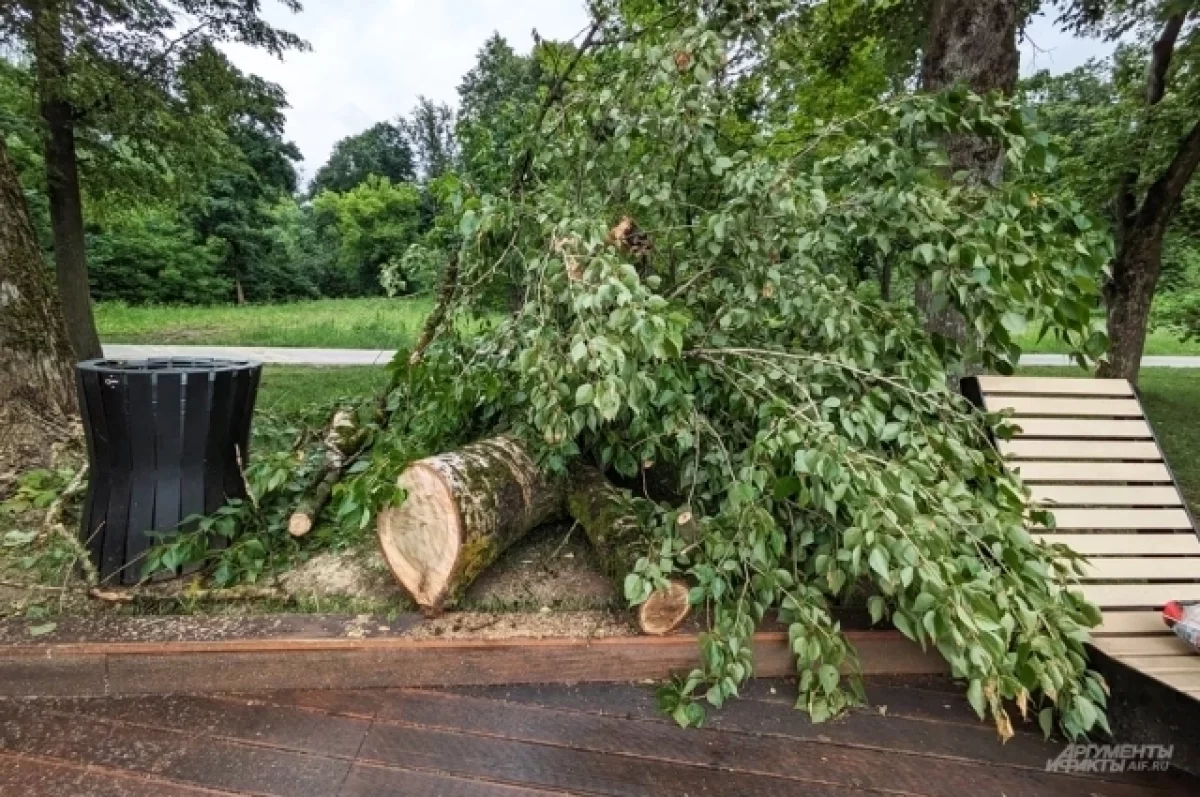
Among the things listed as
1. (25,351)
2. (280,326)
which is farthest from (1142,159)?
(280,326)

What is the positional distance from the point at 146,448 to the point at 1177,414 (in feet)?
26.8

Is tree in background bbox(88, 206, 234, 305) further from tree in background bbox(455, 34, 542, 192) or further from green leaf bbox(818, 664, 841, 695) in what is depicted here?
green leaf bbox(818, 664, 841, 695)

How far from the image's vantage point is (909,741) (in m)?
1.50

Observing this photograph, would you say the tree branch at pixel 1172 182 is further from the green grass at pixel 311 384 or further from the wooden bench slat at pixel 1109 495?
the green grass at pixel 311 384

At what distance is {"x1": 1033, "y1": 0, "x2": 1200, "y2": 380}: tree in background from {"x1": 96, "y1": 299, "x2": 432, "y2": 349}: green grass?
23.8 feet

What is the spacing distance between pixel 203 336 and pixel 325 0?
21.6 feet

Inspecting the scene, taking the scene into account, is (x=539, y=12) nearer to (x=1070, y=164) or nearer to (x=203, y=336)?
(x=1070, y=164)

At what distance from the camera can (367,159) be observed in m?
32.7

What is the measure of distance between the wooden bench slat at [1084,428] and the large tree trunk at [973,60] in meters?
0.66

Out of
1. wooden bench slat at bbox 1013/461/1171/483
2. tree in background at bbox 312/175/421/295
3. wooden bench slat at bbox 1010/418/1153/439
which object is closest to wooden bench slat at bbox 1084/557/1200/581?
wooden bench slat at bbox 1013/461/1171/483

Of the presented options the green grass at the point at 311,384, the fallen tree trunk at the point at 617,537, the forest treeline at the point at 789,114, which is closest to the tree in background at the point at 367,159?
the forest treeline at the point at 789,114

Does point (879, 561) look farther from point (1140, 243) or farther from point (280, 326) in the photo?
point (280, 326)

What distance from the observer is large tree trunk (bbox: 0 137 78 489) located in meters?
2.46

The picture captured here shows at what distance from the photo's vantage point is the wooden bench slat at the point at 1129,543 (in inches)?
74.5
